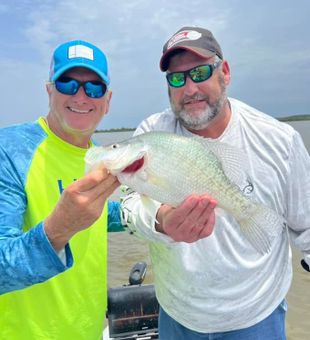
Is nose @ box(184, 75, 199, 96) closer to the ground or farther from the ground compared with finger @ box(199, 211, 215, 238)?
farther from the ground

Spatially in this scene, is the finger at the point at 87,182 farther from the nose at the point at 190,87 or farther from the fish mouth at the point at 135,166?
the nose at the point at 190,87

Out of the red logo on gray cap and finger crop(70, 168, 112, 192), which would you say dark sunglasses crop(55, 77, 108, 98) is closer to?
the red logo on gray cap

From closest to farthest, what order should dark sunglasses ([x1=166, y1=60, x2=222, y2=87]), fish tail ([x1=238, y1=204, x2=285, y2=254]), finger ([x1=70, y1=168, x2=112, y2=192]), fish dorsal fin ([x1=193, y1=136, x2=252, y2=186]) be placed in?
finger ([x1=70, y1=168, x2=112, y2=192]) → fish tail ([x1=238, y1=204, x2=285, y2=254]) → fish dorsal fin ([x1=193, y1=136, x2=252, y2=186]) → dark sunglasses ([x1=166, y1=60, x2=222, y2=87])

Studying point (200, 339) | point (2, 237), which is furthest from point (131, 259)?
point (2, 237)

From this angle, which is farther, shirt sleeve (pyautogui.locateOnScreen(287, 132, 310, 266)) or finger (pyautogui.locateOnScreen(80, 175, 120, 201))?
shirt sleeve (pyautogui.locateOnScreen(287, 132, 310, 266))

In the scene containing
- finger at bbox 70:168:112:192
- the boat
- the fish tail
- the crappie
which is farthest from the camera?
the boat

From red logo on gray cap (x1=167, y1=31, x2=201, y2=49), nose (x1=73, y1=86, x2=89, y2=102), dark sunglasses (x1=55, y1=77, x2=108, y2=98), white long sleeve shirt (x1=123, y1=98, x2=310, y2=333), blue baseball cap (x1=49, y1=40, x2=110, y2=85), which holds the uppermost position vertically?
red logo on gray cap (x1=167, y1=31, x2=201, y2=49)

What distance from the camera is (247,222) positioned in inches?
107

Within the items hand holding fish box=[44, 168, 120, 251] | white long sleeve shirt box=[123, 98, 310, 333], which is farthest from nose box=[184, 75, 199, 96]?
hand holding fish box=[44, 168, 120, 251]

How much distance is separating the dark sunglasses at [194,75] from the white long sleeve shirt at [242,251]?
0.41 metres

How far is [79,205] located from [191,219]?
27.9 inches

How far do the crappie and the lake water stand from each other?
223cm

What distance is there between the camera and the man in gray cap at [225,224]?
296 cm

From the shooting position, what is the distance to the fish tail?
2.68 m
